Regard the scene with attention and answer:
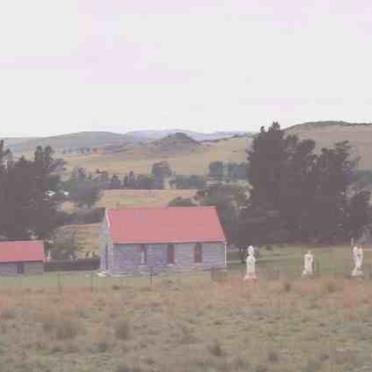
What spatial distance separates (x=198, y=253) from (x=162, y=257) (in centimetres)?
246

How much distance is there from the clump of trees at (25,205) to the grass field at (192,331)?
43.8 metres

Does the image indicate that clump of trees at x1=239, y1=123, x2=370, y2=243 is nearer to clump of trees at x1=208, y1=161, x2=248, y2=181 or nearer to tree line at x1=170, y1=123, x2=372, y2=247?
tree line at x1=170, y1=123, x2=372, y2=247

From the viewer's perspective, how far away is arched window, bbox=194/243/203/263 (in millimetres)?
64312

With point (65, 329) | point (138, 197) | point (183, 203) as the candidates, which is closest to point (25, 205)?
point (183, 203)

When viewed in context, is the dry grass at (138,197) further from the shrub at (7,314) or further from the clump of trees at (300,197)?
the shrub at (7,314)

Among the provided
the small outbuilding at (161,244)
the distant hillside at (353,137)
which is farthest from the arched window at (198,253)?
the distant hillside at (353,137)

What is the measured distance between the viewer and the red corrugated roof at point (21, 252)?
64812 mm

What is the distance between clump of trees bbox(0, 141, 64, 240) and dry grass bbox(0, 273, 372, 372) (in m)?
43.7

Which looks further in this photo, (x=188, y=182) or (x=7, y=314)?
(x=188, y=182)

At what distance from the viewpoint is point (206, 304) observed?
85.8 feet

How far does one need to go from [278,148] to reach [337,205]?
718 cm

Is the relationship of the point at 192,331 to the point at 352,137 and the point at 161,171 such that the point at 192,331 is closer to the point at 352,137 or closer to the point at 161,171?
the point at 161,171

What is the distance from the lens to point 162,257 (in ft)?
210

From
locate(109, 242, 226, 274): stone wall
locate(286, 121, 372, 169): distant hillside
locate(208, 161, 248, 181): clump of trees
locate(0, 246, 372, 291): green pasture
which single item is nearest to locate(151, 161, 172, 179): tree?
locate(208, 161, 248, 181): clump of trees
